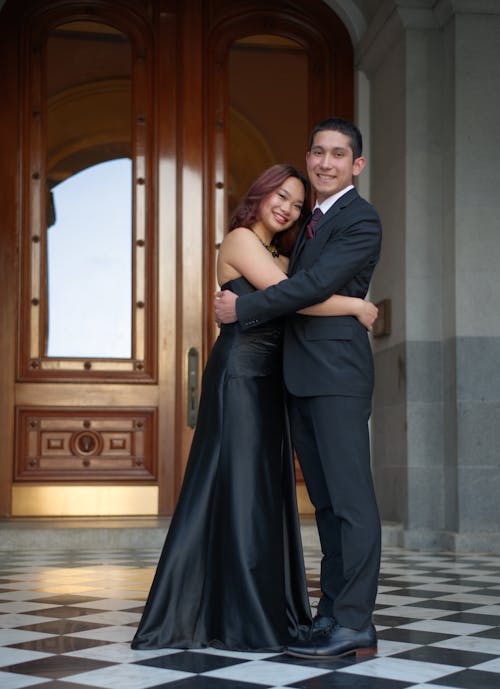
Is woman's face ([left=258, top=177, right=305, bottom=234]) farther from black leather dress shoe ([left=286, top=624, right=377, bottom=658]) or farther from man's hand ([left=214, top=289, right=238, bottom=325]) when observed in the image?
black leather dress shoe ([left=286, top=624, right=377, bottom=658])

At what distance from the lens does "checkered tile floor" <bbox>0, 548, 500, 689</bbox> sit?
9.36ft

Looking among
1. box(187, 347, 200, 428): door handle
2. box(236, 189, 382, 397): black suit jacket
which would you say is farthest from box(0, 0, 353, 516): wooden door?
box(236, 189, 382, 397): black suit jacket

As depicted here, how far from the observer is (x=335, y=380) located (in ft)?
10.7

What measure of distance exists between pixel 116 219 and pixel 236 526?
4.71 meters

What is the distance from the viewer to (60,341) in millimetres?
7602

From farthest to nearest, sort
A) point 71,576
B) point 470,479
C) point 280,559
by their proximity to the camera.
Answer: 1. point 470,479
2. point 71,576
3. point 280,559

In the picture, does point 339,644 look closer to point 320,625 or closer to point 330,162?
point 320,625

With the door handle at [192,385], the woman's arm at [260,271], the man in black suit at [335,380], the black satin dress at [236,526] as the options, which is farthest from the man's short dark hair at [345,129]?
the door handle at [192,385]

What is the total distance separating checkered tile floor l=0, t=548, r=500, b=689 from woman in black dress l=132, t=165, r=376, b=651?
139mm

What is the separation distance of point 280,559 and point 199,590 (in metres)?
0.28

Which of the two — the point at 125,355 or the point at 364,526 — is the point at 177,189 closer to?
the point at 125,355

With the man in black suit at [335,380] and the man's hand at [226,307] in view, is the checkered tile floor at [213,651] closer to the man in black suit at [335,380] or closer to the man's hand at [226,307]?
the man in black suit at [335,380]

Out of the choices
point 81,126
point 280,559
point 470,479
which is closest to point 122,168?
point 81,126

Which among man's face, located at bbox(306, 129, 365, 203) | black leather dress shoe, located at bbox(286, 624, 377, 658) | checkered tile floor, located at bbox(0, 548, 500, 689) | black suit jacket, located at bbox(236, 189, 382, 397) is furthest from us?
man's face, located at bbox(306, 129, 365, 203)
